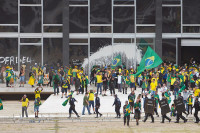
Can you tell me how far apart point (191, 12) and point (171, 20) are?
1850mm

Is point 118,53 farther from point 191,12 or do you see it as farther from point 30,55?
point 30,55

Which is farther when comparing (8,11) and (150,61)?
(8,11)

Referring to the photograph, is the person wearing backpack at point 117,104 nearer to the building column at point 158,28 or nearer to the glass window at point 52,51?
the glass window at point 52,51

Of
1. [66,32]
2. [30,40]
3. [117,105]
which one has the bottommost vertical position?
[117,105]

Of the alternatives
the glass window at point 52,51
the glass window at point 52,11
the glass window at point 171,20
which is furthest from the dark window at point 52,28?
the glass window at point 171,20

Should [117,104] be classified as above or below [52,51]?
below

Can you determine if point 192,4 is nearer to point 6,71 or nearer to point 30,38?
point 30,38

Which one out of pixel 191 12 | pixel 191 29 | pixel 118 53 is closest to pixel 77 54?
pixel 118 53

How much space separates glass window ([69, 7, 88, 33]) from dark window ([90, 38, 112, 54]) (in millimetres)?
1109

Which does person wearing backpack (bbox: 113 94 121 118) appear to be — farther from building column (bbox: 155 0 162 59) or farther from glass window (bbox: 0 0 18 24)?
glass window (bbox: 0 0 18 24)

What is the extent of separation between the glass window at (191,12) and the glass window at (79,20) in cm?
846

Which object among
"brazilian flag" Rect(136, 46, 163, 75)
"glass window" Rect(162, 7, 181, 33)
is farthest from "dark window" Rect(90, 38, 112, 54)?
"brazilian flag" Rect(136, 46, 163, 75)

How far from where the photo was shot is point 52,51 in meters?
39.6

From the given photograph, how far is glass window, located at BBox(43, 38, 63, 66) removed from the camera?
39.4 metres
